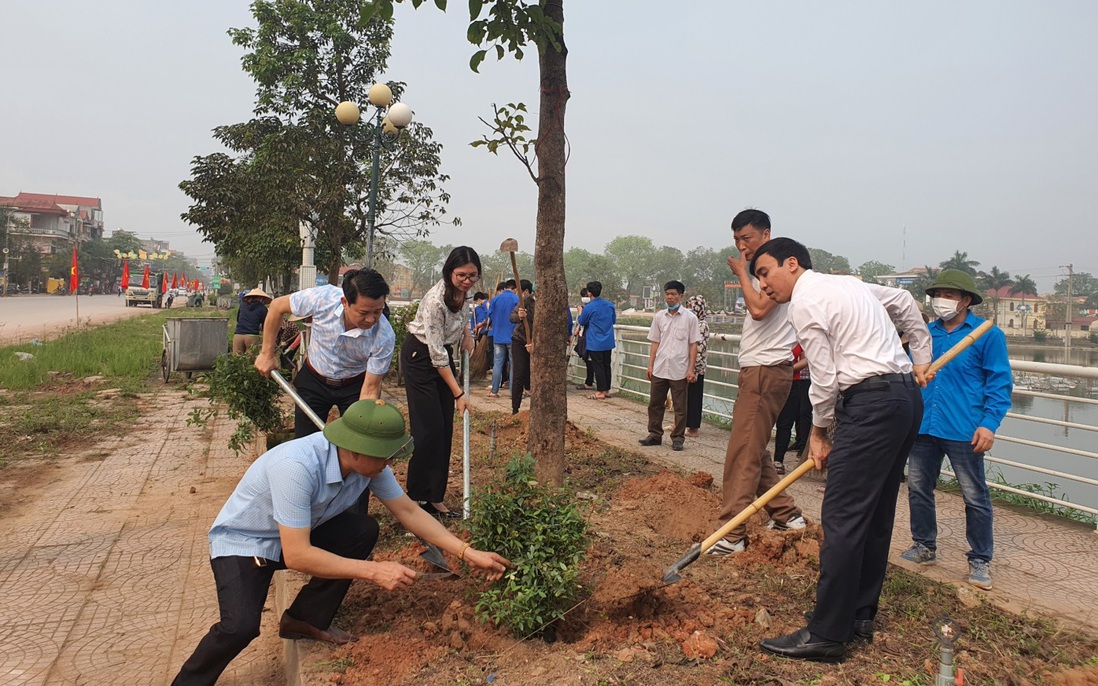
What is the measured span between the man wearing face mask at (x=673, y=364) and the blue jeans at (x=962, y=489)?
10.1ft

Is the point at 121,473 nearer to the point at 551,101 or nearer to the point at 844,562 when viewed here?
the point at 551,101

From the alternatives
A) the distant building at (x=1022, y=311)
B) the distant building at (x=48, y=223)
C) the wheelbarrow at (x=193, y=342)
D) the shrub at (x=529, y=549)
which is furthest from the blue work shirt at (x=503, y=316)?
the distant building at (x=48, y=223)

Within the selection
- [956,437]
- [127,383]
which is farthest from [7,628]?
[127,383]

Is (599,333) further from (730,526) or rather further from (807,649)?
(807,649)

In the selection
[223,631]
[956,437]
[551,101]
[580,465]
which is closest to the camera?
[223,631]

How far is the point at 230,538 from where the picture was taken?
2.62 metres

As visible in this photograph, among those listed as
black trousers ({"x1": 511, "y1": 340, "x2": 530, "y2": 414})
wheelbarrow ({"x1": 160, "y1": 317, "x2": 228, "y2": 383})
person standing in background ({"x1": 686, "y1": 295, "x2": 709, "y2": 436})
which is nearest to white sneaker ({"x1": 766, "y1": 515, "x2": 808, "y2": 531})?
person standing in background ({"x1": 686, "y1": 295, "x2": 709, "y2": 436})

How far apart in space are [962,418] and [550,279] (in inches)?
92.9

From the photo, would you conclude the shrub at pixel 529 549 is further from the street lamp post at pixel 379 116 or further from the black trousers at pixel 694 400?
the street lamp post at pixel 379 116

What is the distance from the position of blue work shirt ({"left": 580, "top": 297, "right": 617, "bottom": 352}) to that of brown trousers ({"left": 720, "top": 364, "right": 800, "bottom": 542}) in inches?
252

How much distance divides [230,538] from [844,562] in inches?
89.2

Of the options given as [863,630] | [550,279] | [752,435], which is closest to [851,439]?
[863,630]

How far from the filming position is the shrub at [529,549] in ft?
8.70

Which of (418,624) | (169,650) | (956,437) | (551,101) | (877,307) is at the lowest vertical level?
(169,650)
